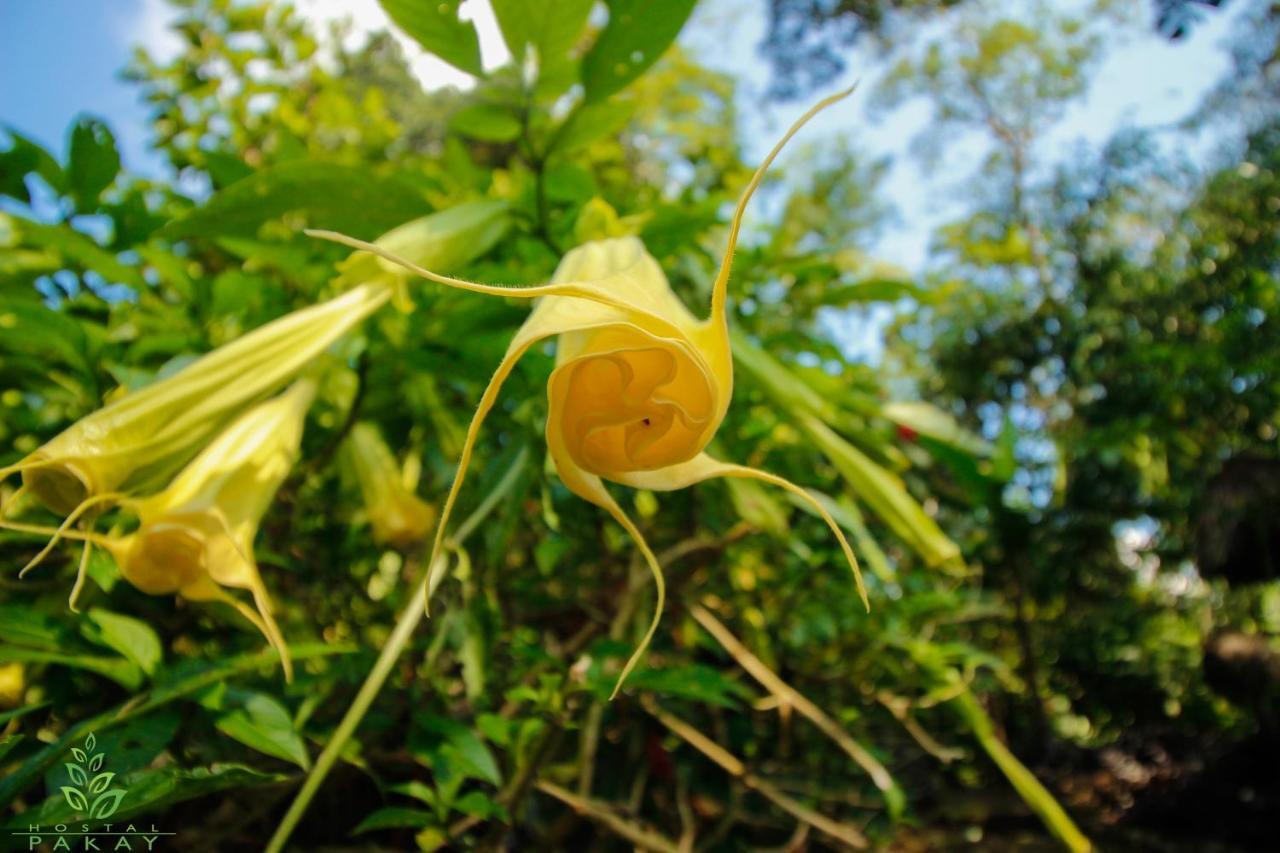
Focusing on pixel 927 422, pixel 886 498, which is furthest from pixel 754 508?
pixel 927 422

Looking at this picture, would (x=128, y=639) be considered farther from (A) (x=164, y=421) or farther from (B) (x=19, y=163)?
(B) (x=19, y=163)

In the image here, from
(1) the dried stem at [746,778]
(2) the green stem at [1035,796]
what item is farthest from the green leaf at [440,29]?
(2) the green stem at [1035,796]

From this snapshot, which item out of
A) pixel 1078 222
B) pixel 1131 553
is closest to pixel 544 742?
pixel 1131 553

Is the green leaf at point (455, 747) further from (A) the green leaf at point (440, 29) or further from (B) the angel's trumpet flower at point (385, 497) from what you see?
(A) the green leaf at point (440, 29)

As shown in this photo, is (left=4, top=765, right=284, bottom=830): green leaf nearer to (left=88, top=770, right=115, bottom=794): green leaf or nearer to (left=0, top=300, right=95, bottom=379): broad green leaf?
(left=88, top=770, right=115, bottom=794): green leaf

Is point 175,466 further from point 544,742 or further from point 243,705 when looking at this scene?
point 544,742

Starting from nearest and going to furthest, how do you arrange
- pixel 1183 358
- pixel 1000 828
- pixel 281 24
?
pixel 281 24 → pixel 1000 828 → pixel 1183 358
